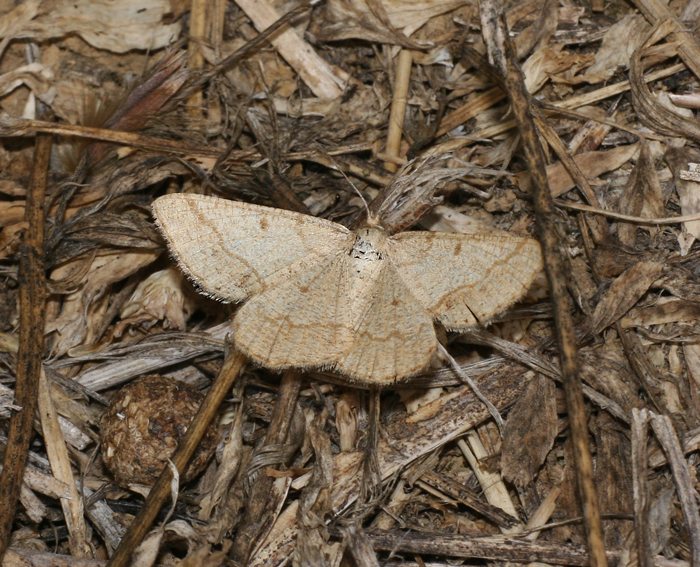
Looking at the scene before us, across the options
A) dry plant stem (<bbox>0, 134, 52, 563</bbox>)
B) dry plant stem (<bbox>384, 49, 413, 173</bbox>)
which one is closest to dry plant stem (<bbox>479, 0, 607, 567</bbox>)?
dry plant stem (<bbox>384, 49, 413, 173</bbox>)

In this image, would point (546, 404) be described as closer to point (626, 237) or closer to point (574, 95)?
point (626, 237)

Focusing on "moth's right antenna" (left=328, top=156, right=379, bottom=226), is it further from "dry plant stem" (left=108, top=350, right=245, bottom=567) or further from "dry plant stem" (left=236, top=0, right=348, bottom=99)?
"dry plant stem" (left=108, top=350, right=245, bottom=567)

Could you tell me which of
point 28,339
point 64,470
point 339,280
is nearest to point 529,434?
point 339,280

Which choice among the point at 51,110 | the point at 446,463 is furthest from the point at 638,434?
the point at 51,110

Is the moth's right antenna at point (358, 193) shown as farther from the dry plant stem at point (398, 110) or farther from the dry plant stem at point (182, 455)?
the dry plant stem at point (182, 455)

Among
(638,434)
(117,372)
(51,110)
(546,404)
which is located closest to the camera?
(638,434)
